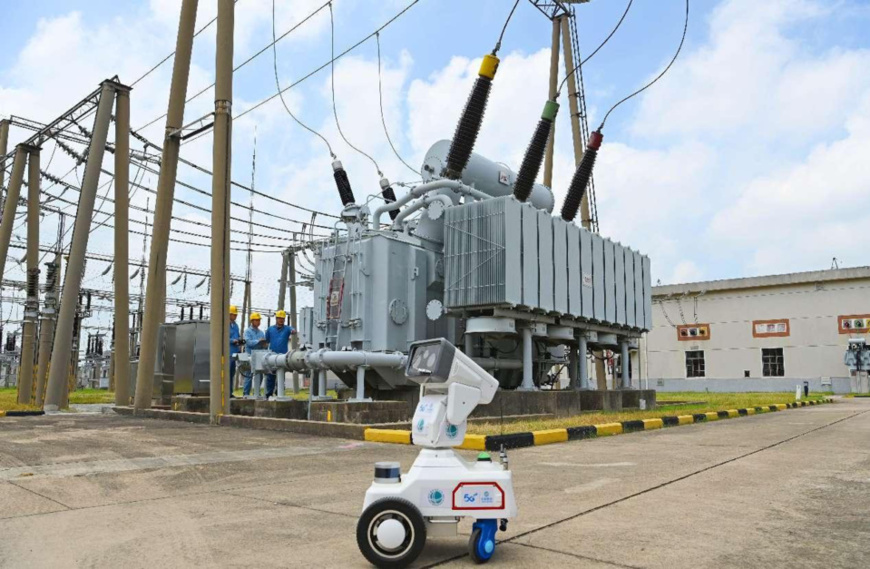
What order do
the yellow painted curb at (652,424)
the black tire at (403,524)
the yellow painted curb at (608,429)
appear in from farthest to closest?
the yellow painted curb at (652,424), the yellow painted curb at (608,429), the black tire at (403,524)

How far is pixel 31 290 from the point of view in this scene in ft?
56.1

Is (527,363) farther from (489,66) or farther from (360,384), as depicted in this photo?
(489,66)

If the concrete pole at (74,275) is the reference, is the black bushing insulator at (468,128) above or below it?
above

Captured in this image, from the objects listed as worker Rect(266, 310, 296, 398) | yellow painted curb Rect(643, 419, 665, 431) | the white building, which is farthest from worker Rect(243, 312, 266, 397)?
the white building

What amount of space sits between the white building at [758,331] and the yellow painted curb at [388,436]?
1235 inches

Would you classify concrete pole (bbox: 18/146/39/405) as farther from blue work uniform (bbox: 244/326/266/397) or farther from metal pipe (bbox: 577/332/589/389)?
metal pipe (bbox: 577/332/589/389)

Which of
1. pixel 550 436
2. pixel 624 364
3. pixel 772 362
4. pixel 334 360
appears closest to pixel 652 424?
pixel 550 436

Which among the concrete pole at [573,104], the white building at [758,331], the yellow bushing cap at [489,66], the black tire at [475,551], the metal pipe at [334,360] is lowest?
the black tire at [475,551]

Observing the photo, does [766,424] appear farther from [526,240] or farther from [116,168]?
[116,168]

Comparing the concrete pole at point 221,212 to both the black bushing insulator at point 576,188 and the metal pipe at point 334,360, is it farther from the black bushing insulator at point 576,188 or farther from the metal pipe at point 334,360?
the black bushing insulator at point 576,188

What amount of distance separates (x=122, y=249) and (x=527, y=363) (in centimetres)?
946

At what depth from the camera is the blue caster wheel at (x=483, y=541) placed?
3.22 m

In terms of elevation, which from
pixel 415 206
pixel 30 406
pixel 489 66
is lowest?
pixel 30 406

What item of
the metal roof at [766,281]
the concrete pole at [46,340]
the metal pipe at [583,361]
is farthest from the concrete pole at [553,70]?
the metal roof at [766,281]
